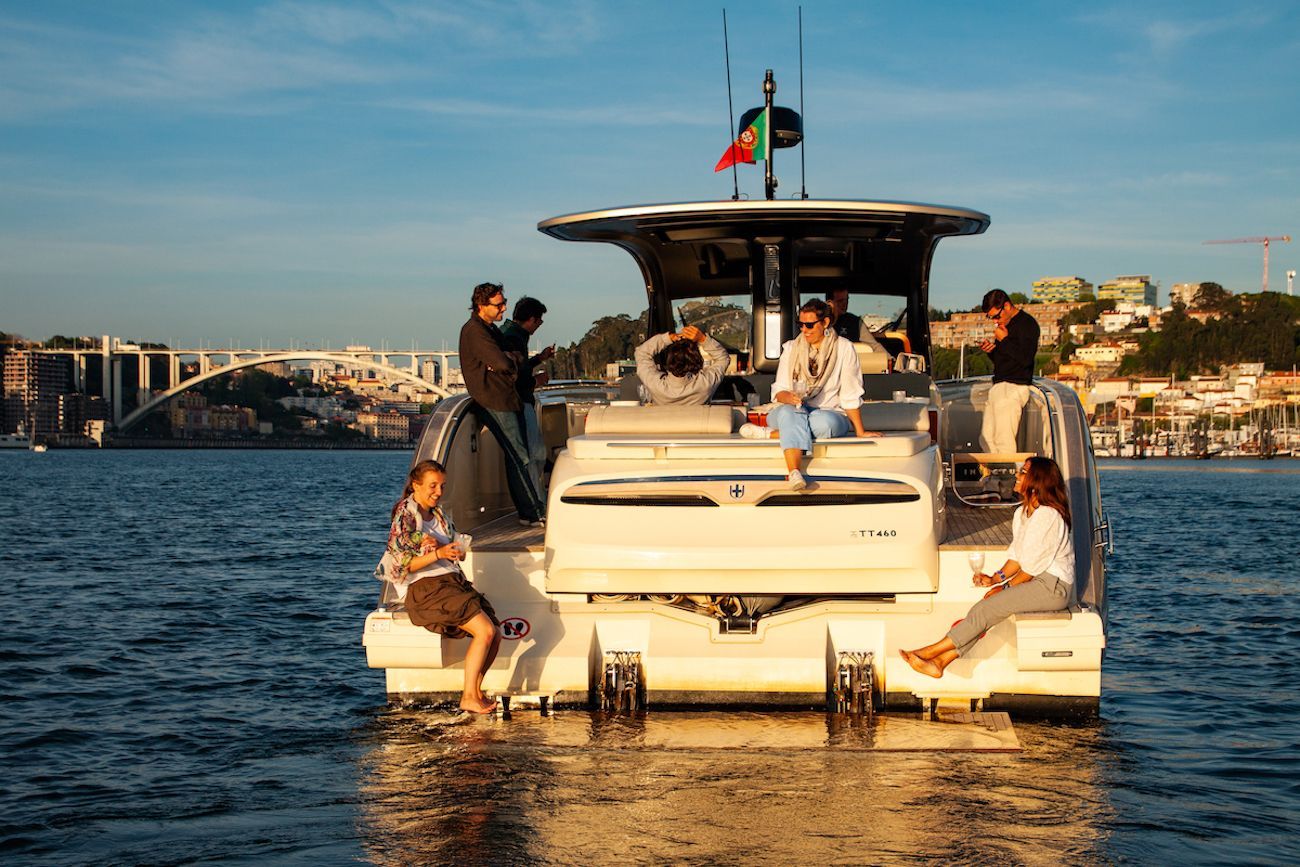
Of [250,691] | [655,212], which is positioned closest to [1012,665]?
[655,212]

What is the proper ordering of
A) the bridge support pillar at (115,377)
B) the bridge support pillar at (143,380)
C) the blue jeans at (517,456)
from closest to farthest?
1. the blue jeans at (517,456)
2. the bridge support pillar at (143,380)
3. the bridge support pillar at (115,377)

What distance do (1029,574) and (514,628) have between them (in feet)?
8.40

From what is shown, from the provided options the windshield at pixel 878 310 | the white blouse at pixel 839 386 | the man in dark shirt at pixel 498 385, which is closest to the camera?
the white blouse at pixel 839 386

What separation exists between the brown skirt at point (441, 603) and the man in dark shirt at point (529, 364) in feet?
6.23

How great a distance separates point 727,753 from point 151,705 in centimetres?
431

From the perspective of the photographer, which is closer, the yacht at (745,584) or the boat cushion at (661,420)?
the yacht at (745,584)

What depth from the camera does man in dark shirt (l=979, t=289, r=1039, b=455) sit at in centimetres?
962

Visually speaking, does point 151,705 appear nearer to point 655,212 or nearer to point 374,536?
point 655,212

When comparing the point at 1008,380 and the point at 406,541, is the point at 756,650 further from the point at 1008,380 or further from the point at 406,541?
the point at 1008,380

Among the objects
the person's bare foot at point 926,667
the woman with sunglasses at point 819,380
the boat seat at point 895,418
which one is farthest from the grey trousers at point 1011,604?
the boat seat at point 895,418

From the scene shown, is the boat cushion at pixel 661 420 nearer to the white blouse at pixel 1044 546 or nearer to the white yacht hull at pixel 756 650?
the white yacht hull at pixel 756 650

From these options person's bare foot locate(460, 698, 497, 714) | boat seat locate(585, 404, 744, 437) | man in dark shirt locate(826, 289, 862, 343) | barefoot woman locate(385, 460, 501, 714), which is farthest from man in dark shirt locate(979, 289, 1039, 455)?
person's bare foot locate(460, 698, 497, 714)

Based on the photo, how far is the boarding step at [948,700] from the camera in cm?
711

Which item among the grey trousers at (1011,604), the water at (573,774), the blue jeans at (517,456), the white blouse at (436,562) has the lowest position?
the water at (573,774)
